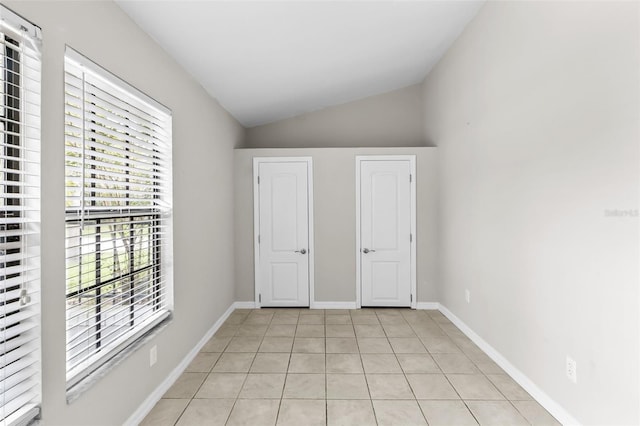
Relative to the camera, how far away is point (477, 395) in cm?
235

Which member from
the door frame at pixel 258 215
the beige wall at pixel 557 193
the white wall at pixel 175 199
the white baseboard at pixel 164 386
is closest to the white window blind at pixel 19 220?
the white wall at pixel 175 199

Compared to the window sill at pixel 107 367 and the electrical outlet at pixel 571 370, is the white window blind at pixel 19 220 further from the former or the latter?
the electrical outlet at pixel 571 370

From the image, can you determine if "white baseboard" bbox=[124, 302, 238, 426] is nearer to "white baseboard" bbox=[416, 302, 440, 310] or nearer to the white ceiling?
the white ceiling

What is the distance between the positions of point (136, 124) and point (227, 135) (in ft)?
6.38

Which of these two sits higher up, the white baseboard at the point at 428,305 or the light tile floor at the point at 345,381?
the white baseboard at the point at 428,305

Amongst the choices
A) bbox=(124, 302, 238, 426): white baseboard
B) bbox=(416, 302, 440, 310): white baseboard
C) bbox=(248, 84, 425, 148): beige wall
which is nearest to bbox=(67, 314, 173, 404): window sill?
bbox=(124, 302, 238, 426): white baseboard

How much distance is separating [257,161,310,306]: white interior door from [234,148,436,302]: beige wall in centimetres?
13

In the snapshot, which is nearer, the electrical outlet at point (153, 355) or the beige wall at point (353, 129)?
the electrical outlet at point (153, 355)

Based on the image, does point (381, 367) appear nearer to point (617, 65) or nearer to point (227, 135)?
point (617, 65)

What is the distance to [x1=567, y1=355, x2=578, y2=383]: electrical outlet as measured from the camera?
1.95m

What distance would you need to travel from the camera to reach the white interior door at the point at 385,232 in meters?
4.34

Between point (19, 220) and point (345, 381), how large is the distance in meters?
2.26

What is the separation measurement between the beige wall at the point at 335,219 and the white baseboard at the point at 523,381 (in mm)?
1114

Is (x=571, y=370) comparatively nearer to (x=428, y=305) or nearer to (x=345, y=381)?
(x=345, y=381)
